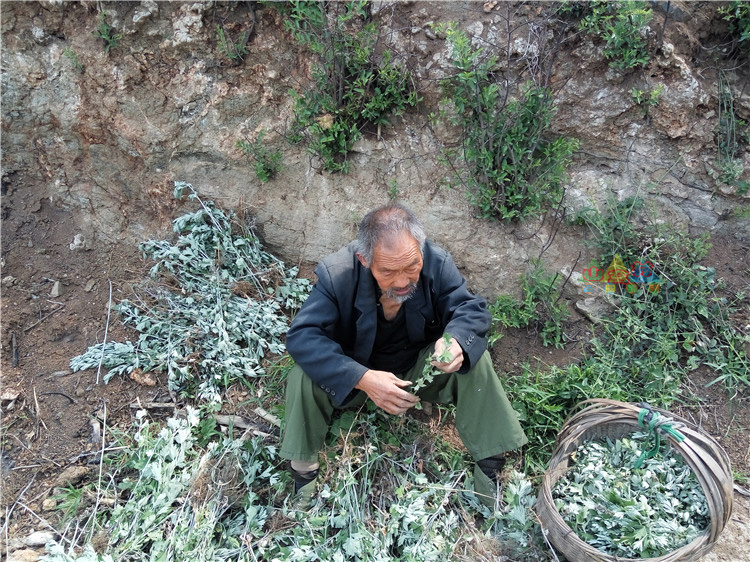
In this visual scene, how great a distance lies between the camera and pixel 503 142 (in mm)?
3855

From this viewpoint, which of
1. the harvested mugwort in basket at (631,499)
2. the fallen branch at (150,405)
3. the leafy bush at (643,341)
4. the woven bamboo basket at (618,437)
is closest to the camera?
the woven bamboo basket at (618,437)

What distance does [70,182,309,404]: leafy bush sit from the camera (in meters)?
3.69

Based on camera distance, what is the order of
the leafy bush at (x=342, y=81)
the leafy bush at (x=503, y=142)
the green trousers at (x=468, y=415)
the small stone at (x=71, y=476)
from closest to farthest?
the green trousers at (x=468, y=415)
the small stone at (x=71, y=476)
the leafy bush at (x=503, y=142)
the leafy bush at (x=342, y=81)

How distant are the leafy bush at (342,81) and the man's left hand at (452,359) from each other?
1.82 meters

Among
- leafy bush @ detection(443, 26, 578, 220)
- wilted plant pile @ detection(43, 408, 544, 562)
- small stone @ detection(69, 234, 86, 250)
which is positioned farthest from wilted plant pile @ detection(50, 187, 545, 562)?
leafy bush @ detection(443, 26, 578, 220)

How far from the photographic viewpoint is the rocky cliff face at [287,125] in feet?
12.8

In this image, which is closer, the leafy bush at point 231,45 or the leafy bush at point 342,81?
the leafy bush at point 342,81

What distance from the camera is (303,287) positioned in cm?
409

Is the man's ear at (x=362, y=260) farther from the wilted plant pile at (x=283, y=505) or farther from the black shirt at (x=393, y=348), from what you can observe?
the wilted plant pile at (x=283, y=505)

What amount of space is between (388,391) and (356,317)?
1.55 ft

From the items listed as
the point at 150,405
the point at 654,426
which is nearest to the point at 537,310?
the point at 654,426

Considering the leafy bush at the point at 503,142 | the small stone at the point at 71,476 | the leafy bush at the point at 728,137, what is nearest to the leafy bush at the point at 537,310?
the leafy bush at the point at 503,142

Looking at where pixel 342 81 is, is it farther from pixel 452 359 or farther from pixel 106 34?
pixel 452 359

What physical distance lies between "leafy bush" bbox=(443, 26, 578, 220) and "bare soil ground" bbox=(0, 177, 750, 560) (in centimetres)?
87
